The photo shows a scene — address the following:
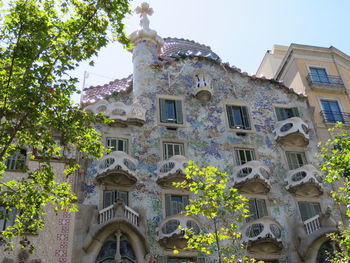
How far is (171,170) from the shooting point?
69.5ft

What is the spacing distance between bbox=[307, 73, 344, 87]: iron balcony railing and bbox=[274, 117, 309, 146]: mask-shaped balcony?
4.05m

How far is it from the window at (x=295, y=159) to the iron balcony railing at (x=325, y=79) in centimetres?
524

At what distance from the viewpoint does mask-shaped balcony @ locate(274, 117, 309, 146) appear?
2420 centimetres

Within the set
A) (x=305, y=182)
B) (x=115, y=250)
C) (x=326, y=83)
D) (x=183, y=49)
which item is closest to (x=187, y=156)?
(x=305, y=182)

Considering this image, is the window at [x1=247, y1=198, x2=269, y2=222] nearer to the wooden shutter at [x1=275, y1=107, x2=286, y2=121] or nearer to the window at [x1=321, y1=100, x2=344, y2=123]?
the wooden shutter at [x1=275, y1=107, x2=286, y2=121]

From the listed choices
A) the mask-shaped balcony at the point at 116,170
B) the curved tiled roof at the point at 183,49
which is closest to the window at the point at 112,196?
the mask-shaped balcony at the point at 116,170

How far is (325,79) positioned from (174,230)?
14033mm

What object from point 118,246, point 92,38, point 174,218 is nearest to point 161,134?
point 174,218

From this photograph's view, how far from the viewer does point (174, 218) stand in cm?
1970

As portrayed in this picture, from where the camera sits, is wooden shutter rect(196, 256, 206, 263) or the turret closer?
wooden shutter rect(196, 256, 206, 263)

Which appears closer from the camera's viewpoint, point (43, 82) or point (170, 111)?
point (43, 82)

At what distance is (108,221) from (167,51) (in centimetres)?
1374

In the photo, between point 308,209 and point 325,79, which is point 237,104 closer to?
point 325,79

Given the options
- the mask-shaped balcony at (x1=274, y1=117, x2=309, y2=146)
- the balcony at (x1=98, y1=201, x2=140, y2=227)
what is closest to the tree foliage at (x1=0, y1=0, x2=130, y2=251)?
the balcony at (x1=98, y1=201, x2=140, y2=227)
